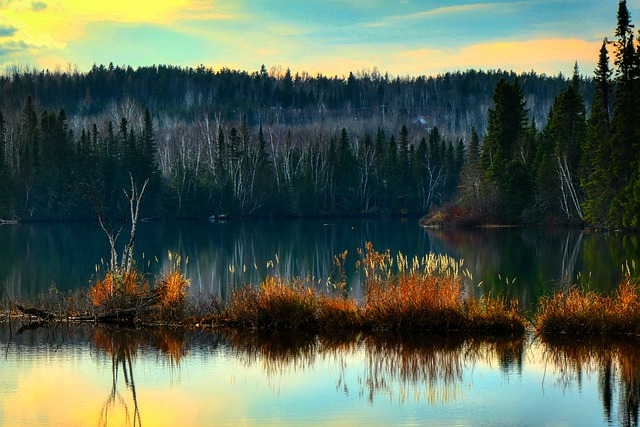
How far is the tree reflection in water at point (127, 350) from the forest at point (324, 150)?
18.5 ft

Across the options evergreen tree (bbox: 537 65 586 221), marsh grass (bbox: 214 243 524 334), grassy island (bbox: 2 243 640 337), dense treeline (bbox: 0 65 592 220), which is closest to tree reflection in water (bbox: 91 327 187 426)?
grassy island (bbox: 2 243 640 337)

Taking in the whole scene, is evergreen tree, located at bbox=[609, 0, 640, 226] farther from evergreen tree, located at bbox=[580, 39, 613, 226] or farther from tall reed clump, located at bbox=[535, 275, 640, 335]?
tall reed clump, located at bbox=[535, 275, 640, 335]

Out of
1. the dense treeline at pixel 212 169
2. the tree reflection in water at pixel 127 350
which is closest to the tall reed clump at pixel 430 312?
the tree reflection in water at pixel 127 350

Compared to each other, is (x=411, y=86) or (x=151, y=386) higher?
(x=411, y=86)

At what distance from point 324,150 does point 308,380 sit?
327ft

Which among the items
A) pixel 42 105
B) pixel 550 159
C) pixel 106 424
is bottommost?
pixel 106 424

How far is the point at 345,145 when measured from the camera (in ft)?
368

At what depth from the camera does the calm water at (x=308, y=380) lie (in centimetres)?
1329

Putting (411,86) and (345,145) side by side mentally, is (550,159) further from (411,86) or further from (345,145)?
(411,86)

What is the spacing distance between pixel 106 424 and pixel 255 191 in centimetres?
9271

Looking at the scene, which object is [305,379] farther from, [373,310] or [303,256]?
[303,256]

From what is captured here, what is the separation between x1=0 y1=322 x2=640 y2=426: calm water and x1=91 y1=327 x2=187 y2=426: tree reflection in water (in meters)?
0.04

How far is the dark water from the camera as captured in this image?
3127cm

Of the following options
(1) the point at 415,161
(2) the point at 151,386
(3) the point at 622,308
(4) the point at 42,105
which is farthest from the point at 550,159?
(4) the point at 42,105
